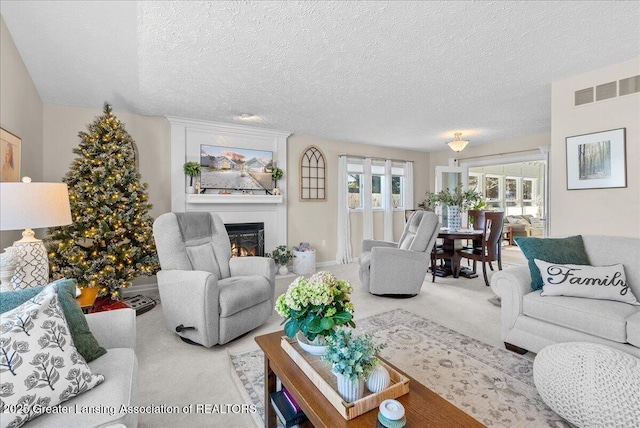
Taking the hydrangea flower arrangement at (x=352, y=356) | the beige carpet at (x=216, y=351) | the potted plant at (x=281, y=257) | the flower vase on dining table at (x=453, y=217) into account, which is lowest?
the beige carpet at (x=216, y=351)

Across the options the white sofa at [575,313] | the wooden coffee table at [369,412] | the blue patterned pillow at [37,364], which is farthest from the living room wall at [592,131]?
the blue patterned pillow at [37,364]

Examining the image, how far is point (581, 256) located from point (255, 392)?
2630 millimetres

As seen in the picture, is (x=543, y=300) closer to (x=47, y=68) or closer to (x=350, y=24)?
(x=350, y=24)

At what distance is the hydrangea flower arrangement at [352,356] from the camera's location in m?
1.06

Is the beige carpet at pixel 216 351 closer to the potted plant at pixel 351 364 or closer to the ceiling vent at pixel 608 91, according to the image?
the potted plant at pixel 351 364

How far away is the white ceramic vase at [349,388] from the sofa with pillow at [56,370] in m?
0.77

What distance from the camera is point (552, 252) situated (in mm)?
2342

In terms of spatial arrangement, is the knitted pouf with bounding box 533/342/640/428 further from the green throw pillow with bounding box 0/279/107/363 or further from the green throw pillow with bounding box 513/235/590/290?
the green throw pillow with bounding box 0/279/107/363

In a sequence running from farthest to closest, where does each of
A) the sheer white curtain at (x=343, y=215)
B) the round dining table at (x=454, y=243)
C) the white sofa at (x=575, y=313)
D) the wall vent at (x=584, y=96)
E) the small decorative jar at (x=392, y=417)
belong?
the sheer white curtain at (x=343, y=215) → the round dining table at (x=454, y=243) → the wall vent at (x=584, y=96) → the white sofa at (x=575, y=313) → the small decorative jar at (x=392, y=417)

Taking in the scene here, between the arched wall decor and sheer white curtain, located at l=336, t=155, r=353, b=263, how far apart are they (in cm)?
32

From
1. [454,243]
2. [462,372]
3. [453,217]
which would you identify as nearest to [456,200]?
[453,217]

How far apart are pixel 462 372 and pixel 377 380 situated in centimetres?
120

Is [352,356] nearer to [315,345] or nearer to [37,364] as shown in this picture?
[315,345]

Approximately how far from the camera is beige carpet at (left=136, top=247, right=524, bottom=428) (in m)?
1.65
